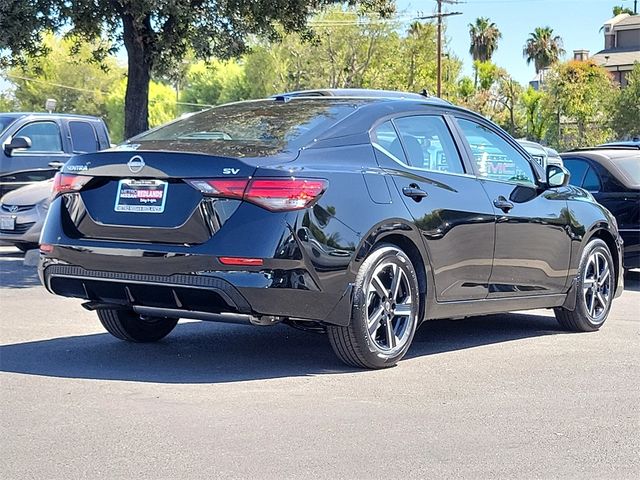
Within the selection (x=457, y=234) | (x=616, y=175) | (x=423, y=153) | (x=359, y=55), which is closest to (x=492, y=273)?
(x=457, y=234)

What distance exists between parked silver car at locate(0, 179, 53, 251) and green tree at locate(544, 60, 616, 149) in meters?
42.3

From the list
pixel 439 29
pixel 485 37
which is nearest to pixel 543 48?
pixel 485 37

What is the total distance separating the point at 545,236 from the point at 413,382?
2103 millimetres

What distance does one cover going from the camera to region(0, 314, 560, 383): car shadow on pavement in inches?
237

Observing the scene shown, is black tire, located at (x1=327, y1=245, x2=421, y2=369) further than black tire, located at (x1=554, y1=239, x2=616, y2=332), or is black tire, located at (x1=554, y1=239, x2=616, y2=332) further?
black tire, located at (x1=554, y1=239, x2=616, y2=332)

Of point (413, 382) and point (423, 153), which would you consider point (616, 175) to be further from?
point (413, 382)

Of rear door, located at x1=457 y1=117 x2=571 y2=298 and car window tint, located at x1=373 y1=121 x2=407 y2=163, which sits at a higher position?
car window tint, located at x1=373 y1=121 x2=407 y2=163

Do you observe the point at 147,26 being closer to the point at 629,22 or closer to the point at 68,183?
the point at 68,183

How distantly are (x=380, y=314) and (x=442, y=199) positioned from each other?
94cm

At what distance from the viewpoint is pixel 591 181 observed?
40.1ft

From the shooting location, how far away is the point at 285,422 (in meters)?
4.98

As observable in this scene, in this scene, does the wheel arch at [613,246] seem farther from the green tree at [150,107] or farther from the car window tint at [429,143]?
the green tree at [150,107]

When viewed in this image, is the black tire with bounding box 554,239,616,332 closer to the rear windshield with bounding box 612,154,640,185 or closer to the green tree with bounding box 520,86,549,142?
the rear windshield with bounding box 612,154,640,185

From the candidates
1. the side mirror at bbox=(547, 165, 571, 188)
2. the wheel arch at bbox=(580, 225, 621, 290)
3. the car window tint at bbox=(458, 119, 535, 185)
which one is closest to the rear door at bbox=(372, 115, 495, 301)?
the car window tint at bbox=(458, 119, 535, 185)
